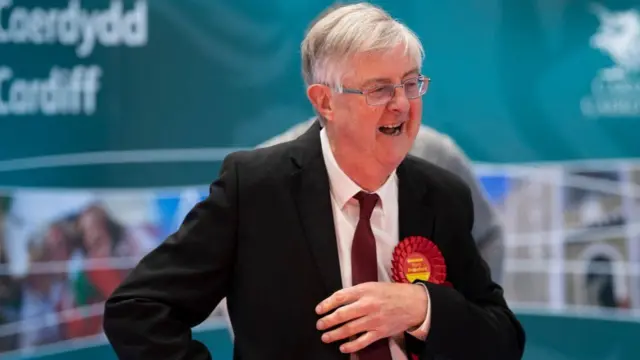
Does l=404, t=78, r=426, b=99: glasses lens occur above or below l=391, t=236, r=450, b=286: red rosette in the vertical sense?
above

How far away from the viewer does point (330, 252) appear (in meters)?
1.67

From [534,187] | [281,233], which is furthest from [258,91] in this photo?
[281,233]

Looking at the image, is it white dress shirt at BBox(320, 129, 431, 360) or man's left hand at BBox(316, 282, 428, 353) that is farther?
white dress shirt at BBox(320, 129, 431, 360)

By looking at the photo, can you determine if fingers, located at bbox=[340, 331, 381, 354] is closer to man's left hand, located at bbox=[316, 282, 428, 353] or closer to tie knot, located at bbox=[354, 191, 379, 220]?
man's left hand, located at bbox=[316, 282, 428, 353]

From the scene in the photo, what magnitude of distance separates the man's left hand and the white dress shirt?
0.07 metres

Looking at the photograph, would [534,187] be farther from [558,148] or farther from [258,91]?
[258,91]

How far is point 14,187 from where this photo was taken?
330 cm

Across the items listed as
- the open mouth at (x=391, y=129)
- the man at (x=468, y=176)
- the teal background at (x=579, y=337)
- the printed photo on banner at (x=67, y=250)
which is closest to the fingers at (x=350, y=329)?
the open mouth at (x=391, y=129)

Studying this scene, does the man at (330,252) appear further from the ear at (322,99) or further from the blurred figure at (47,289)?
the blurred figure at (47,289)

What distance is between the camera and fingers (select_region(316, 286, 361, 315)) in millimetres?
1601

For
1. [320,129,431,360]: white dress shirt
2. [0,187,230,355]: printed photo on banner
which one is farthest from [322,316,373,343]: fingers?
[0,187,230,355]: printed photo on banner

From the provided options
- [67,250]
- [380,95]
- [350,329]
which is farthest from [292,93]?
[350,329]

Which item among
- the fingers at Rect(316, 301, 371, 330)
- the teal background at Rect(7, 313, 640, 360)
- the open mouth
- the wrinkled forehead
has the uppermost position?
the wrinkled forehead

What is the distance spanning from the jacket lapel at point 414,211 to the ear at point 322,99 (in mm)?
217
